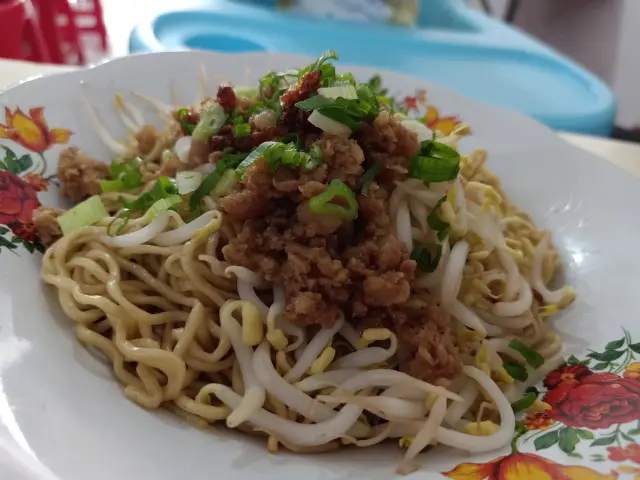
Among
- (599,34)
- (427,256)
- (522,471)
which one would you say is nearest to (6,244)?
(427,256)

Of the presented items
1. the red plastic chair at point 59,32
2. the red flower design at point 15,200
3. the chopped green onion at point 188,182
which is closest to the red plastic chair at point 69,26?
the red plastic chair at point 59,32

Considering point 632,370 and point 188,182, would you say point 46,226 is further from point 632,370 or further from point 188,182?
point 632,370

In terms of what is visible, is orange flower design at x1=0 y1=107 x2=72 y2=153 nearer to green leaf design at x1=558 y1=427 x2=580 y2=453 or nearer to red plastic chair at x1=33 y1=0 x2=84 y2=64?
green leaf design at x1=558 y1=427 x2=580 y2=453

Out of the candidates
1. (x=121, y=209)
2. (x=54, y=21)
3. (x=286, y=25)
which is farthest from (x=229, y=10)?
(x=121, y=209)

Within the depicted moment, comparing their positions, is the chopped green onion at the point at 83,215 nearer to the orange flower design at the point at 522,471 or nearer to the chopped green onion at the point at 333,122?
the chopped green onion at the point at 333,122

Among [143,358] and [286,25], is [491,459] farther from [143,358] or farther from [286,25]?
[286,25]

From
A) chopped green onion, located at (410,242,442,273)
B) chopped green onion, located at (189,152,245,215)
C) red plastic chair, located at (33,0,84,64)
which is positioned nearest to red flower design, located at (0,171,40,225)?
chopped green onion, located at (189,152,245,215)
